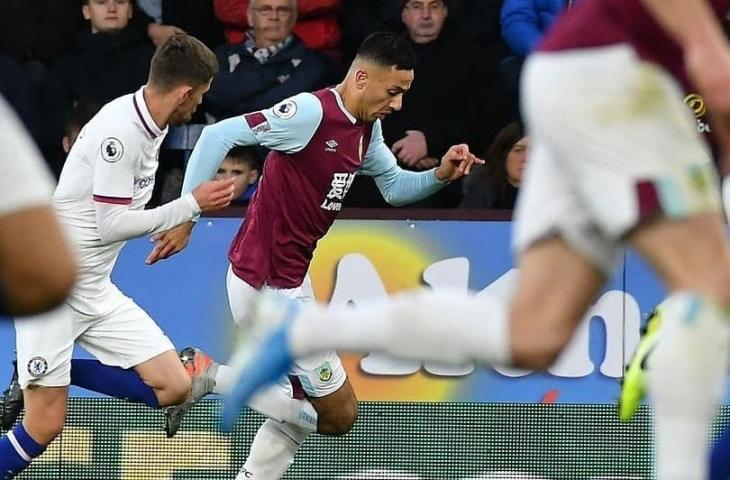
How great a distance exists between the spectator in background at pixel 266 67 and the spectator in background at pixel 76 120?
0.60 metres

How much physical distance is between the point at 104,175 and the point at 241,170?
6.86 ft

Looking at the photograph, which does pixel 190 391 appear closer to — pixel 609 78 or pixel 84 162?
pixel 84 162

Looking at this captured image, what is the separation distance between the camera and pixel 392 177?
7578 millimetres

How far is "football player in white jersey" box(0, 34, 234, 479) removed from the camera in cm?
678

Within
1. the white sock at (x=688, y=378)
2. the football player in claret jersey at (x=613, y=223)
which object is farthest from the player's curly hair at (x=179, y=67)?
the white sock at (x=688, y=378)

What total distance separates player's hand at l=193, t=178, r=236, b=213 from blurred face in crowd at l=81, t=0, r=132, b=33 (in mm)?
2622

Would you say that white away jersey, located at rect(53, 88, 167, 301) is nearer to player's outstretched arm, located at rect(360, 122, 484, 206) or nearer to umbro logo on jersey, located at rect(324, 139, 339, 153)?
umbro logo on jersey, located at rect(324, 139, 339, 153)

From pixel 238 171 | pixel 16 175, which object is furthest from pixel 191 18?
pixel 16 175

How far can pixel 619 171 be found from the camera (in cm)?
384

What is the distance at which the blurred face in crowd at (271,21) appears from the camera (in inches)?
353

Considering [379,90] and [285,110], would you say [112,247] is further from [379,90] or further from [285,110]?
[379,90]

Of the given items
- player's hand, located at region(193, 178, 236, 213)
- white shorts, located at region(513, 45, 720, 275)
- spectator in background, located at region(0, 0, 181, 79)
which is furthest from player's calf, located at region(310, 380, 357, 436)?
white shorts, located at region(513, 45, 720, 275)

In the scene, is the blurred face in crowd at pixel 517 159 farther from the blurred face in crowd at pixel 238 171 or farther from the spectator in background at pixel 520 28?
the blurred face in crowd at pixel 238 171

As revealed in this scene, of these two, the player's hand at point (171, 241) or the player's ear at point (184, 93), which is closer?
the player's hand at point (171, 241)
